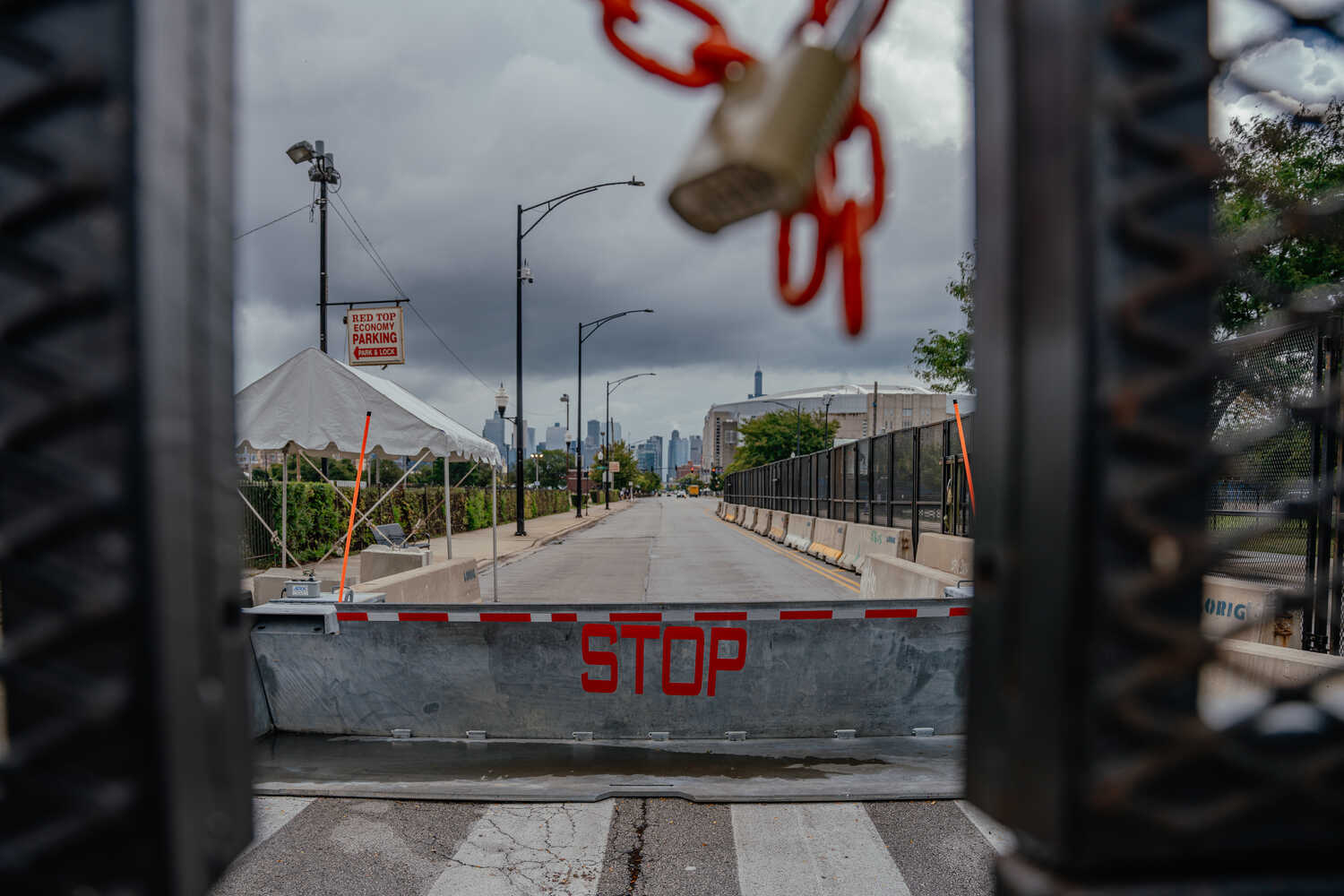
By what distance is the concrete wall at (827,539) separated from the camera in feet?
65.8

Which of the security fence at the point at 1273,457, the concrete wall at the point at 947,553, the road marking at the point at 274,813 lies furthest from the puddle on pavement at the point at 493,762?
the concrete wall at the point at 947,553

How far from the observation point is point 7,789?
2.08 feet

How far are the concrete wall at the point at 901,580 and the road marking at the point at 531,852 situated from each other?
429 cm

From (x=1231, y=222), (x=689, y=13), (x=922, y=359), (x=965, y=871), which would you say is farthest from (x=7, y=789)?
(x=922, y=359)

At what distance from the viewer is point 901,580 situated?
9.12m

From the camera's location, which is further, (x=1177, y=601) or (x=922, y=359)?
(x=922, y=359)

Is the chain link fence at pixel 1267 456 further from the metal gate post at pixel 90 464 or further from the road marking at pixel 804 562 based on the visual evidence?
the road marking at pixel 804 562

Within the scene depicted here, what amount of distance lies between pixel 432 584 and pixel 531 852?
16.7ft

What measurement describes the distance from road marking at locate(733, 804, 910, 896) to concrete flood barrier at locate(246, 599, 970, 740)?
1100 mm

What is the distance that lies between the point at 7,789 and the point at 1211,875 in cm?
108

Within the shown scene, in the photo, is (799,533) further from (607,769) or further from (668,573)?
(607,769)

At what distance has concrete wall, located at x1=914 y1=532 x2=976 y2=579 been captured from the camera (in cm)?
1061

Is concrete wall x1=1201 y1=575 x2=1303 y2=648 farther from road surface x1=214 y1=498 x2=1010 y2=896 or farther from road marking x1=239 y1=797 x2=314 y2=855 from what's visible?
road marking x1=239 y1=797 x2=314 y2=855

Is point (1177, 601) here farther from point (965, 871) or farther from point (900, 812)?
point (900, 812)
